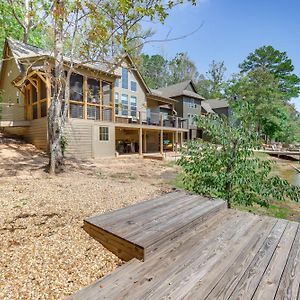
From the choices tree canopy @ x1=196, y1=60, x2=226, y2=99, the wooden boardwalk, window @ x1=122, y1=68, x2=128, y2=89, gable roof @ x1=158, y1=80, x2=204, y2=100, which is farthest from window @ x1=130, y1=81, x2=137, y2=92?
tree canopy @ x1=196, y1=60, x2=226, y2=99

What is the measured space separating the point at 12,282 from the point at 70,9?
26.1 ft

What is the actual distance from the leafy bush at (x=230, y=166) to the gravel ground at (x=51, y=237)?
167 centimetres

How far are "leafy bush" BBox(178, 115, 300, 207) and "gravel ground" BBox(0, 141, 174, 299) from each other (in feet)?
5.48

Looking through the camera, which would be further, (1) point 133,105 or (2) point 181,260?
(1) point 133,105

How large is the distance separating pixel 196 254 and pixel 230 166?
2.75 meters

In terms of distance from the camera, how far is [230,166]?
4973 millimetres

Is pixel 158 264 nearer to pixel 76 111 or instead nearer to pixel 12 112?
pixel 76 111

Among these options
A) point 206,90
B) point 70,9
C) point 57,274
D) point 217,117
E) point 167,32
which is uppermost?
point 206,90

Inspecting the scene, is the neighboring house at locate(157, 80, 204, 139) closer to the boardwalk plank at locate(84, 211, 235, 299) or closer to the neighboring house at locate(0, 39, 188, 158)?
the neighboring house at locate(0, 39, 188, 158)

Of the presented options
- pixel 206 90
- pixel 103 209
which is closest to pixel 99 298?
pixel 103 209

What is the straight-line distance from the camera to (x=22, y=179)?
6.77 meters

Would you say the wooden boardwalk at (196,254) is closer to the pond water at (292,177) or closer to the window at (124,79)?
the pond water at (292,177)

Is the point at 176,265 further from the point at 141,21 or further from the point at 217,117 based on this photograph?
the point at 141,21

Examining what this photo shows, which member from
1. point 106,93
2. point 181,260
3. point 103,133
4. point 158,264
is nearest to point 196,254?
point 181,260
